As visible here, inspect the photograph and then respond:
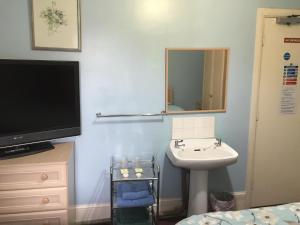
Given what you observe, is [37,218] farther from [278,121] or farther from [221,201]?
[278,121]

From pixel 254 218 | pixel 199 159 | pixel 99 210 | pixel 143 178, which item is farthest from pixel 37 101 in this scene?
pixel 254 218

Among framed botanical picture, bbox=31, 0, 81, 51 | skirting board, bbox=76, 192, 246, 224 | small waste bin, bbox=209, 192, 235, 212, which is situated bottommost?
skirting board, bbox=76, 192, 246, 224

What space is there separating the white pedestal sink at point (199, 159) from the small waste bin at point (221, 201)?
17 centimetres

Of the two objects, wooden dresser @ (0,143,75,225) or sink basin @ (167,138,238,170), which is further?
sink basin @ (167,138,238,170)

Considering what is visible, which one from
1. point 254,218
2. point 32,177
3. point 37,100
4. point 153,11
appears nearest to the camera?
point 254,218

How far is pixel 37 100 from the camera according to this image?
2.19 meters

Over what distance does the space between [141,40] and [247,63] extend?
3.43 ft

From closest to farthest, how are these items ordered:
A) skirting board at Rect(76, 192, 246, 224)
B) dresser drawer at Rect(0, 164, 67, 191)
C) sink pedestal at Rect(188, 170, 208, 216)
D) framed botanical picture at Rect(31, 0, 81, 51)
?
1. dresser drawer at Rect(0, 164, 67, 191)
2. framed botanical picture at Rect(31, 0, 81, 51)
3. sink pedestal at Rect(188, 170, 208, 216)
4. skirting board at Rect(76, 192, 246, 224)

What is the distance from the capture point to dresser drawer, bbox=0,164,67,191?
6.44ft

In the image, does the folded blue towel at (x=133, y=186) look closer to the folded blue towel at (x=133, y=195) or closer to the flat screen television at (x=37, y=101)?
the folded blue towel at (x=133, y=195)

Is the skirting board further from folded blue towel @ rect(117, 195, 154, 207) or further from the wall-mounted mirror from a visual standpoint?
the wall-mounted mirror

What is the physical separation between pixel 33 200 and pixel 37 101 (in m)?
0.74

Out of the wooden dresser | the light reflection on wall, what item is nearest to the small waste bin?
the wooden dresser

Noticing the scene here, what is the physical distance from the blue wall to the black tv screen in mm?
161
